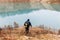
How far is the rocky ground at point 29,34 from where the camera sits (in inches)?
68.2

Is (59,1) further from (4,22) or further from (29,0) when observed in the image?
(4,22)

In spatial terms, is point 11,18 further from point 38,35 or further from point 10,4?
point 38,35

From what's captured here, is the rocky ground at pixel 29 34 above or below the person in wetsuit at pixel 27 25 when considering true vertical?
below

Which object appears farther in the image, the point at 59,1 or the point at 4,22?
the point at 59,1

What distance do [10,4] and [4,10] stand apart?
11 cm

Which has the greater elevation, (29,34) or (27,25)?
(27,25)

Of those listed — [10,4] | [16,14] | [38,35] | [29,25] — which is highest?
[10,4]

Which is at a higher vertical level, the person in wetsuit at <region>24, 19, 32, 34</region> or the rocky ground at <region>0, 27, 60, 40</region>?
the person in wetsuit at <region>24, 19, 32, 34</region>

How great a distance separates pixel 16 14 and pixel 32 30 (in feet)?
0.91

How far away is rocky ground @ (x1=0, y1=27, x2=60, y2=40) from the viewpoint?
1.73 m

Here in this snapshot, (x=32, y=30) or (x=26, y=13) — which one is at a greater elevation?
(x=26, y=13)

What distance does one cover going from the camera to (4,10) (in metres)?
1.85

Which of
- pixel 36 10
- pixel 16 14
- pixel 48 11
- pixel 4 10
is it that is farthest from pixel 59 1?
pixel 4 10

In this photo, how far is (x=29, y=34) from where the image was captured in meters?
1.77
